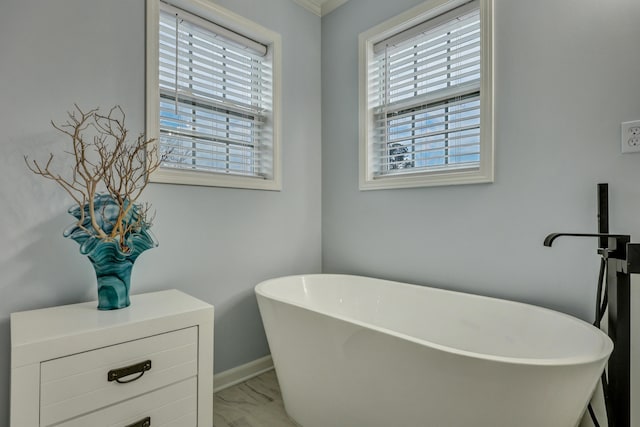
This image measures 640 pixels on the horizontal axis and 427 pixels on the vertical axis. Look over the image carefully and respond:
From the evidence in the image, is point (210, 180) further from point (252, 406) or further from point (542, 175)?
point (542, 175)

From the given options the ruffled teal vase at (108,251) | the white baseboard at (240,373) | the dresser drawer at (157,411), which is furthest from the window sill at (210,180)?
the white baseboard at (240,373)

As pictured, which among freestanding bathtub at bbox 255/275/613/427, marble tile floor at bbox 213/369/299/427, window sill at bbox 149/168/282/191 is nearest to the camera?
freestanding bathtub at bbox 255/275/613/427

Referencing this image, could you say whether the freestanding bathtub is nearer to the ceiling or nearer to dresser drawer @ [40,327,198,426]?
dresser drawer @ [40,327,198,426]

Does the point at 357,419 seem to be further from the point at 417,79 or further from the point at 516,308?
the point at 417,79

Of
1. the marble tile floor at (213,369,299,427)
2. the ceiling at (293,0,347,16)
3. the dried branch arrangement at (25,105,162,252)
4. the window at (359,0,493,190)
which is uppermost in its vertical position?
the ceiling at (293,0,347,16)

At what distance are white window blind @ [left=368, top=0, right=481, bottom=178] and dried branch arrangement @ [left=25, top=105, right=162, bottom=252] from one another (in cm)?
154

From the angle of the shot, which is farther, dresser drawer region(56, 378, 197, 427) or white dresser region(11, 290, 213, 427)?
dresser drawer region(56, 378, 197, 427)

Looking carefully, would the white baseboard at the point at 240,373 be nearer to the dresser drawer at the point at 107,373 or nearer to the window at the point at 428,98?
the dresser drawer at the point at 107,373

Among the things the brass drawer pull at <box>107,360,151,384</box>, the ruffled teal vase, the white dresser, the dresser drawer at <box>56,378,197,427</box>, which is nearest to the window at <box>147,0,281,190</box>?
the ruffled teal vase

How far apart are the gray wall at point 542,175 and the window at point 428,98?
8 centimetres

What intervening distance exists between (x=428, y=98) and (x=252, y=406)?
7.12ft

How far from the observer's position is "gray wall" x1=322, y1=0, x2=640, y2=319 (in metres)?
1.39

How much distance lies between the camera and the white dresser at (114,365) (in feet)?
3.51

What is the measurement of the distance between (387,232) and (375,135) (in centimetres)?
73
